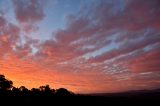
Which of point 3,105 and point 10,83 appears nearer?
point 3,105

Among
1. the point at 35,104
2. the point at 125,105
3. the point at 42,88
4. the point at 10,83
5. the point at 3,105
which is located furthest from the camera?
the point at 42,88

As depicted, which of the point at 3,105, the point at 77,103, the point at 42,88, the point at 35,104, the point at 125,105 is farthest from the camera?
the point at 42,88

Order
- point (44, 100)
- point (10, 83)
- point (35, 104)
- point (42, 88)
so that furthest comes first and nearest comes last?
point (42, 88), point (10, 83), point (44, 100), point (35, 104)

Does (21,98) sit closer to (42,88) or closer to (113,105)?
(113,105)

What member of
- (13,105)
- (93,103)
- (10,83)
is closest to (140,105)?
(93,103)

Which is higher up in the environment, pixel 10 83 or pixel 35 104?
pixel 10 83

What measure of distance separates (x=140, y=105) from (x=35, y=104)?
29721 mm

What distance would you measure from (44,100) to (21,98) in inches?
199

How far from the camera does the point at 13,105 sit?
139 feet

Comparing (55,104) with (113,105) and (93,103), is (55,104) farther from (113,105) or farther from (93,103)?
(113,105)

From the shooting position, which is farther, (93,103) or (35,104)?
(93,103)

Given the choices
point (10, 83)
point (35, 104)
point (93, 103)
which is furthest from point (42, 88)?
point (35, 104)

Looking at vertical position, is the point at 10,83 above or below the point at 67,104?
above

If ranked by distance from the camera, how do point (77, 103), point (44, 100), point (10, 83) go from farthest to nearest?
1. point (10, 83)
2. point (77, 103)
3. point (44, 100)
